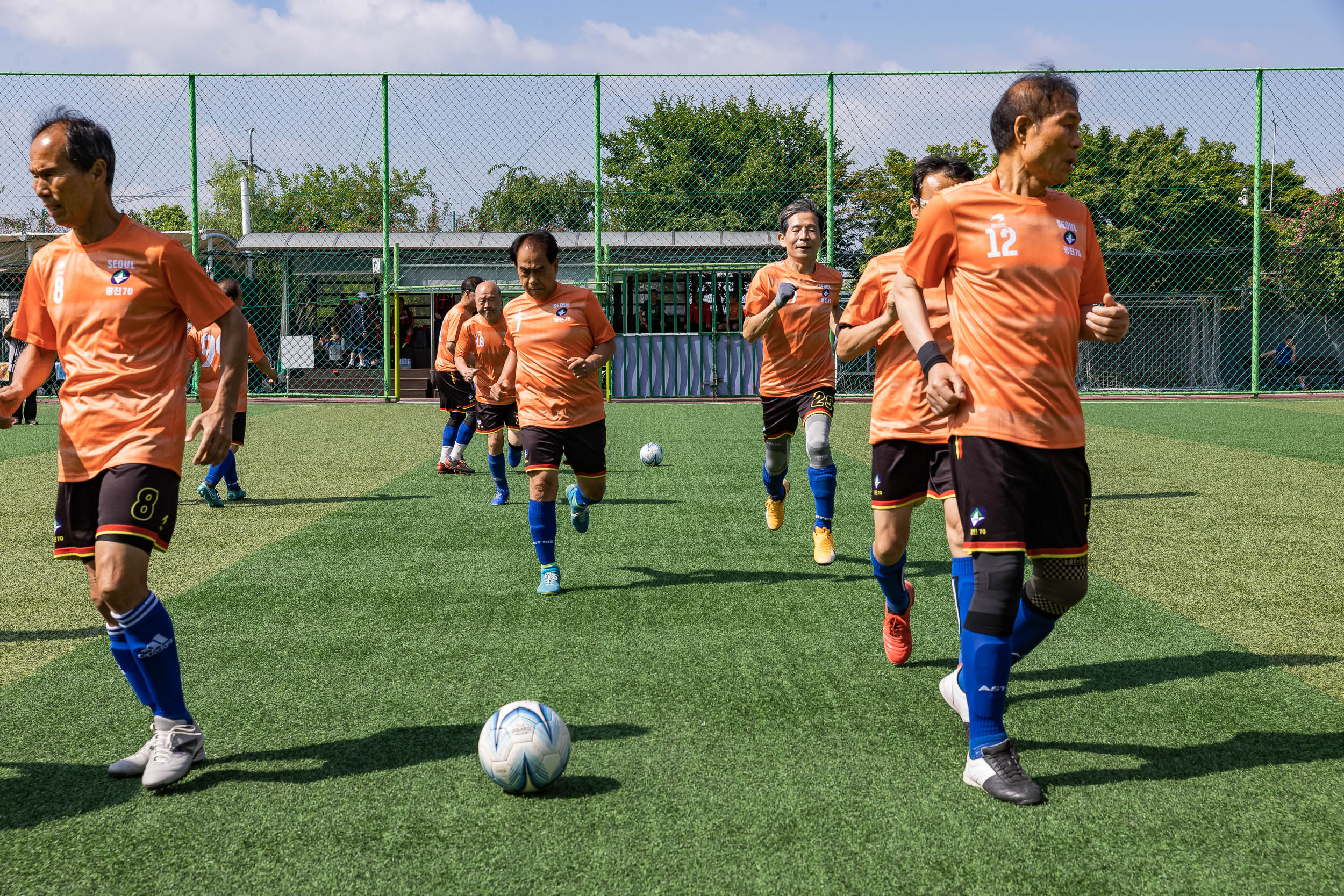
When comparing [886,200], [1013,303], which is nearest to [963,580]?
[1013,303]

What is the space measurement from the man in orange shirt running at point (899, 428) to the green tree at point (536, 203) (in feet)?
50.3

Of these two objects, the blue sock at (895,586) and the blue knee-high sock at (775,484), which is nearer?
the blue sock at (895,586)

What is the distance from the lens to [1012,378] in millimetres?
2975

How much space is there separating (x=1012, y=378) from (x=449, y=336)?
8476 mm

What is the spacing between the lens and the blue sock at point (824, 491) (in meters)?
6.13

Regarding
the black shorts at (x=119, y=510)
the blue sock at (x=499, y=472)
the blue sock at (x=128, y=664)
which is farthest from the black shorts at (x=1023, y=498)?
the blue sock at (x=499, y=472)

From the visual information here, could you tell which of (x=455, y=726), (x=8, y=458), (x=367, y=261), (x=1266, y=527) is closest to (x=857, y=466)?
(x=1266, y=527)

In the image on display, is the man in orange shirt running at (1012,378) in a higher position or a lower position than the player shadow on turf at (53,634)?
higher

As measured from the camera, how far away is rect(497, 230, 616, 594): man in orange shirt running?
5.66 m

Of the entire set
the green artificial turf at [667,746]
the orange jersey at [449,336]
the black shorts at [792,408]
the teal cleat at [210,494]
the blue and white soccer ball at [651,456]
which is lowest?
the green artificial turf at [667,746]

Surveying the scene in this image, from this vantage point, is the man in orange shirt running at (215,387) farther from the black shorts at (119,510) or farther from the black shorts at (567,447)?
the black shorts at (119,510)

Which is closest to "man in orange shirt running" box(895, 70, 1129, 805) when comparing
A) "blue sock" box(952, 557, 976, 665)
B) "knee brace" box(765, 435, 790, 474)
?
"blue sock" box(952, 557, 976, 665)

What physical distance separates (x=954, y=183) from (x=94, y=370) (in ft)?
10.6

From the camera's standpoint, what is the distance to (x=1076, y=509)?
2982 millimetres
